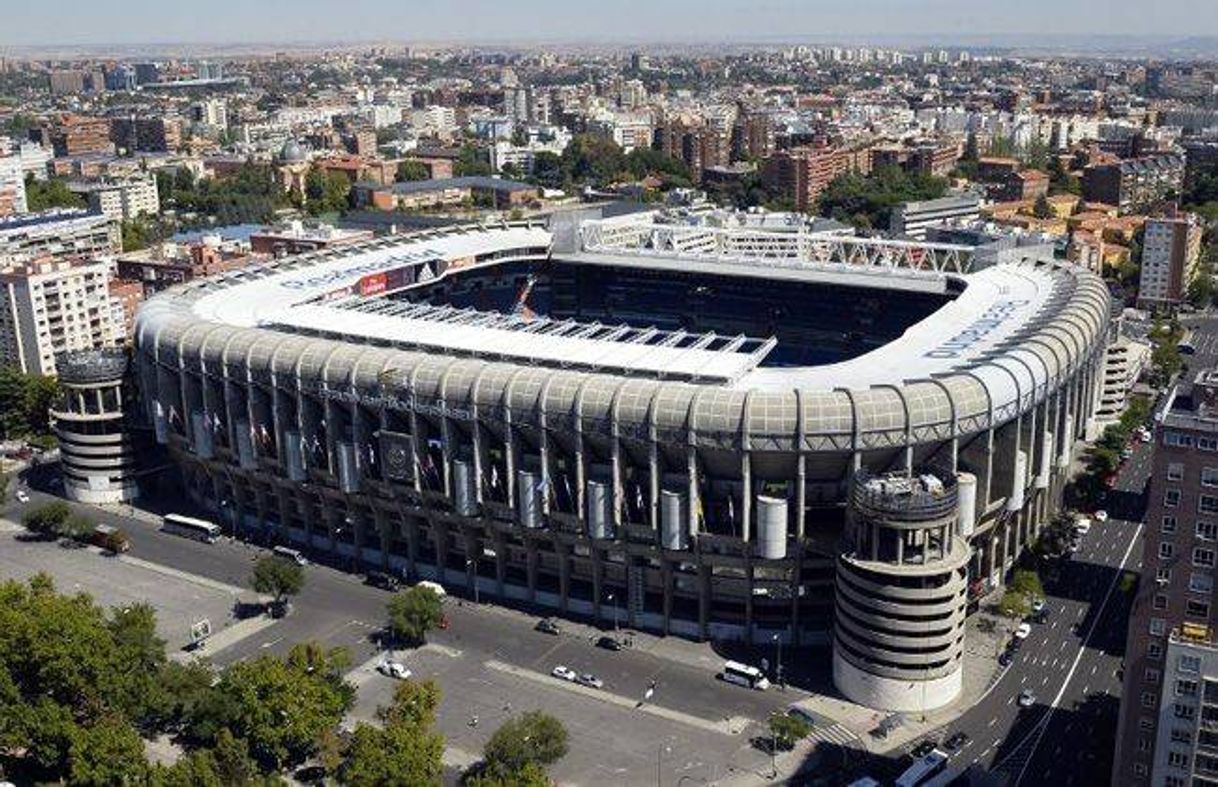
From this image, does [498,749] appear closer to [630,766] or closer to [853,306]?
[630,766]

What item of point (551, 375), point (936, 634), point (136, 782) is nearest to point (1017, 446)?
point (936, 634)

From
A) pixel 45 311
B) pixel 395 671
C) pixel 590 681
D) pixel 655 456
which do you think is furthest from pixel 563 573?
pixel 45 311

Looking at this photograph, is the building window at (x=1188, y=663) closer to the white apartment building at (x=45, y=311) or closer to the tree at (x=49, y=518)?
the tree at (x=49, y=518)

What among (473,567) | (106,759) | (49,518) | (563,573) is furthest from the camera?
(49,518)

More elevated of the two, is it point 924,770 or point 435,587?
point 435,587

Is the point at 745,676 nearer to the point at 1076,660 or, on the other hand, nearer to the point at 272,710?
the point at 1076,660

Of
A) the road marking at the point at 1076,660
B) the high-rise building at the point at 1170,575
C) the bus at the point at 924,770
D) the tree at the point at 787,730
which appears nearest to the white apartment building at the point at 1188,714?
the high-rise building at the point at 1170,575
